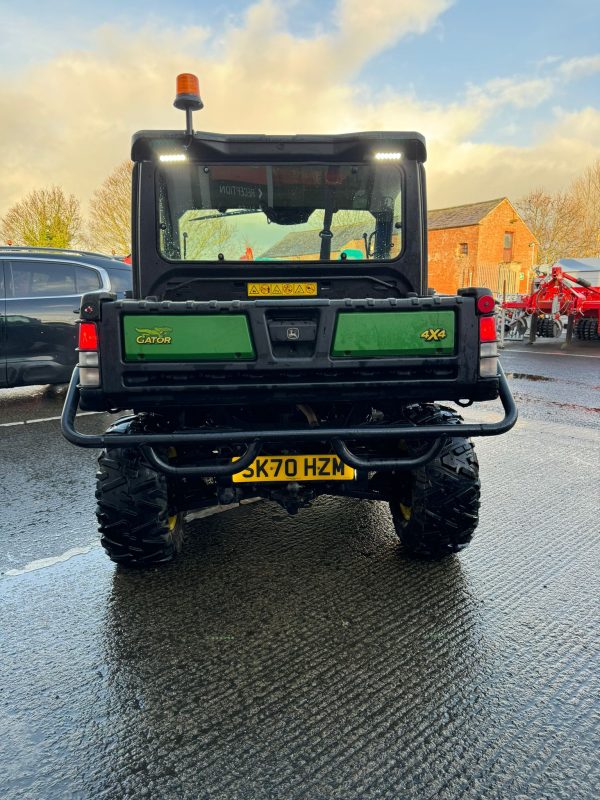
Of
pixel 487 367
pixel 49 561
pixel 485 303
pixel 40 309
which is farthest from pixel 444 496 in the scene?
pixel 40 309

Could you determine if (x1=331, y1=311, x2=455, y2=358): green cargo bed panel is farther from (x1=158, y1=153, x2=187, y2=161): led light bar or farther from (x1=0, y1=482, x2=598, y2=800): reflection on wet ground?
(x1=158, y1=153, x2=187, y2=161): led light bar

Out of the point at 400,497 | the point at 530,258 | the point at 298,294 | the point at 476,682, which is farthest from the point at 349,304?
the point at 530,258

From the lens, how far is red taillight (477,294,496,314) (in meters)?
2.70

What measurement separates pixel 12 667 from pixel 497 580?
2.37 m

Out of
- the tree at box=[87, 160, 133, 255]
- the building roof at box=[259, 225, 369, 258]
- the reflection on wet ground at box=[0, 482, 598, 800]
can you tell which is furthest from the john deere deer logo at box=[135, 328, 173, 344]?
the tree at box=[87, 160, 133, 255]

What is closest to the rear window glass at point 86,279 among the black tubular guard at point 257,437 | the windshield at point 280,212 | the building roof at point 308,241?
the windshield at point 280,212

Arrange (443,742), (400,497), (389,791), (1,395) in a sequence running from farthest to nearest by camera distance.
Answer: (1,395)
(400,497)
(443,742)
(389,791)

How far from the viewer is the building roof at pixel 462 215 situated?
42.8 m

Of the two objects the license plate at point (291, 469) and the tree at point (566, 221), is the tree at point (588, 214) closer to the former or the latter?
the tree at point (566, 221)

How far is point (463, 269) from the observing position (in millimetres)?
42938

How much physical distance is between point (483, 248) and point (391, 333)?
43.3 m

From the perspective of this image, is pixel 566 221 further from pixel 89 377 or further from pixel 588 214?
pixel 89 377

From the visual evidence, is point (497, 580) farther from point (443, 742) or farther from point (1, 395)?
point (1, 395)

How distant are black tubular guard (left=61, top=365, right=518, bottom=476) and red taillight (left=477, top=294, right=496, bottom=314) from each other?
376 mm
